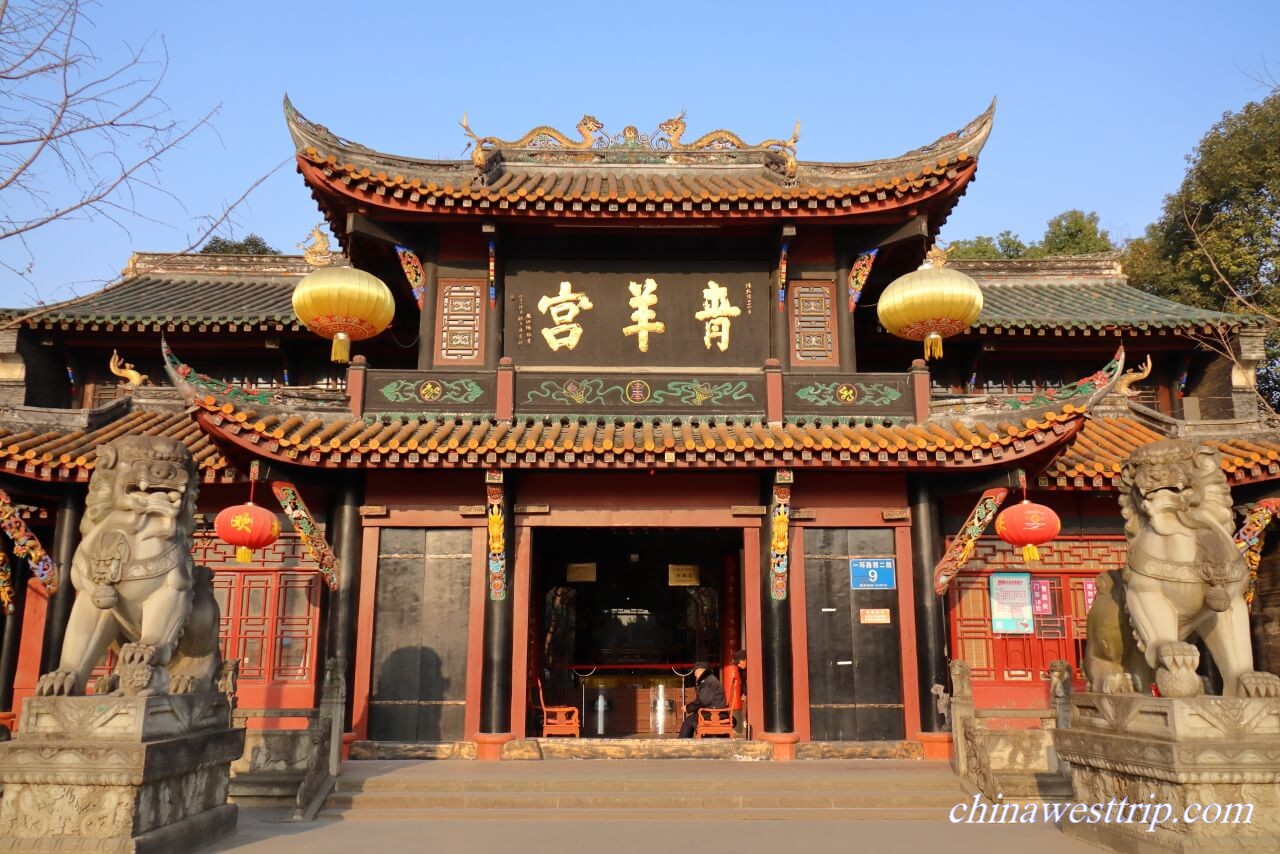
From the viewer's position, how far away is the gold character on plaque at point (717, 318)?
12.3 metres

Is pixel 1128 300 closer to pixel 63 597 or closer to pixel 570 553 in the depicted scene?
pixel 570 553

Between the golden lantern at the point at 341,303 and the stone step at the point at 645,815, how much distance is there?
5.05m

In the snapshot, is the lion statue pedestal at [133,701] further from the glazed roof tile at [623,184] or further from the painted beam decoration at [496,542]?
the glazed roof tile at [623,184]

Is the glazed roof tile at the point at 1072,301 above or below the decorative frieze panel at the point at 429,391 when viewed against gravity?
above

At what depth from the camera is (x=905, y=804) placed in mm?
8461

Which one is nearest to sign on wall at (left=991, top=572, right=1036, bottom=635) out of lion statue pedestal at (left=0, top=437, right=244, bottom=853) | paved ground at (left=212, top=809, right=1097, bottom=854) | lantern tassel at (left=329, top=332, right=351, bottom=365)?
paved ground at (left=212, top=809, right=1097, bottom=854)

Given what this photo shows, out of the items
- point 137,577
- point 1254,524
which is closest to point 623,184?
point 137,577

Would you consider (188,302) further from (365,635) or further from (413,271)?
(365,635)

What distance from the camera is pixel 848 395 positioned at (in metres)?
11.3

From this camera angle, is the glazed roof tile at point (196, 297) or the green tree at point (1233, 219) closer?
the glazed roof tile at point (196, 297)

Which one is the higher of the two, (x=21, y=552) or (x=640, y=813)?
(x=21, y=552)

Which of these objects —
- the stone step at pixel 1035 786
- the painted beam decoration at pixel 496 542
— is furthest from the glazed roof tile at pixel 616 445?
the stone step at pixel 1035 786

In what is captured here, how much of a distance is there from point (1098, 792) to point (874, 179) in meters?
8.18

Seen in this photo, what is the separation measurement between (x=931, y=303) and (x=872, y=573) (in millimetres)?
3274
